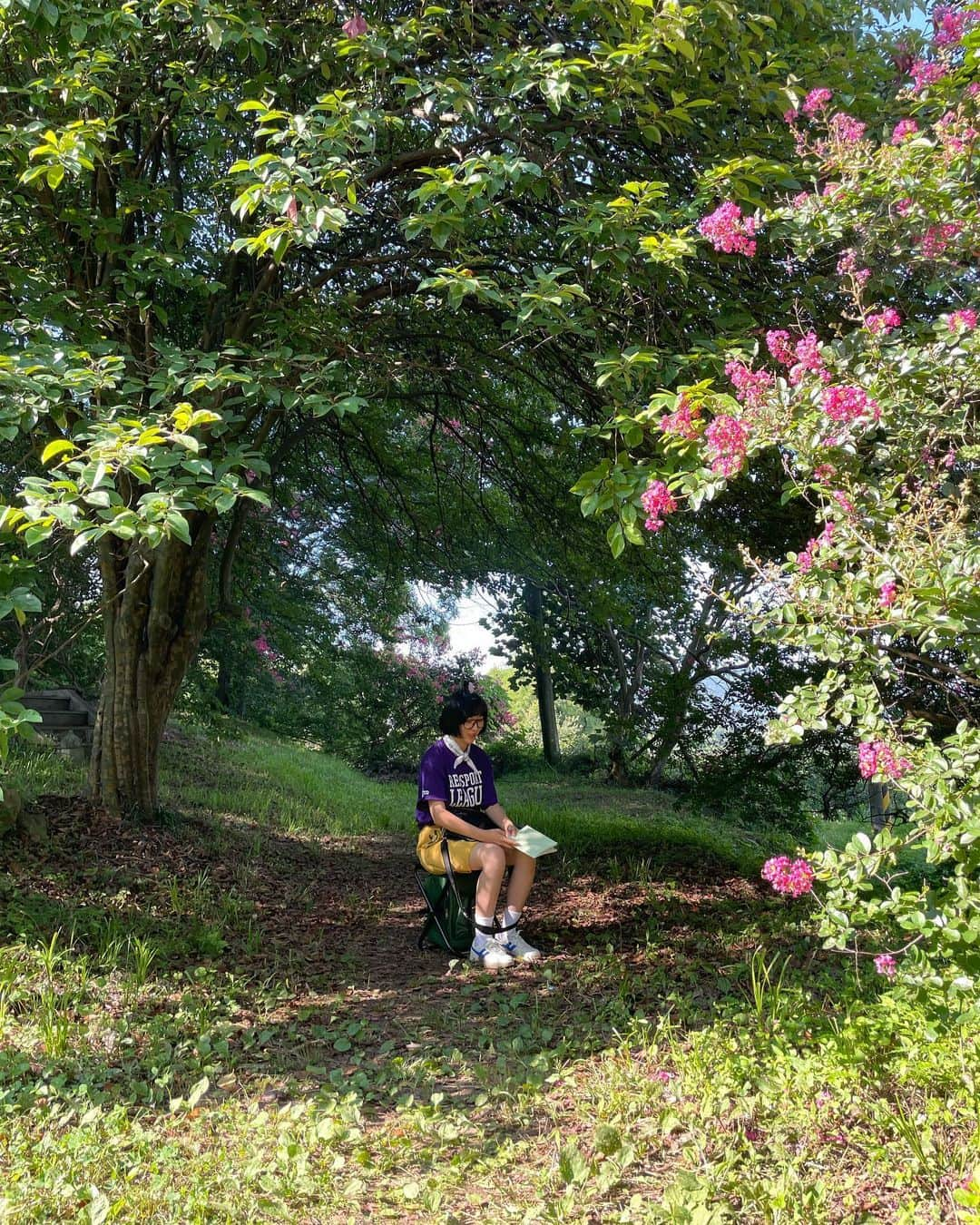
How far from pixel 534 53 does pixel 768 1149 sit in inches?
164

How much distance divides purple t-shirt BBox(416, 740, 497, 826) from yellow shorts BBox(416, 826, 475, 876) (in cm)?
9

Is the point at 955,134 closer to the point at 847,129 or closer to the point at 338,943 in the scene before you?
the point at 847,129

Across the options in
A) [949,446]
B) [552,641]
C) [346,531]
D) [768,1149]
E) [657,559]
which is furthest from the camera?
[552,641]

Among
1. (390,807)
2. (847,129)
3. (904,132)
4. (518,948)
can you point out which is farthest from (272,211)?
(390,807)

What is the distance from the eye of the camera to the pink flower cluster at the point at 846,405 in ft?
9.81

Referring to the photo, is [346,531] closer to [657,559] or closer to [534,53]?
[657,559]

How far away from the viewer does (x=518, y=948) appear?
15.6 feet

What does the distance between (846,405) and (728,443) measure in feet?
1.28

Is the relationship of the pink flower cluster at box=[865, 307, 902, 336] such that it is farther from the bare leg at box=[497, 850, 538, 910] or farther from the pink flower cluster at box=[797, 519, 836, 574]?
the bare leg at box=[497, 850, 538, 910]

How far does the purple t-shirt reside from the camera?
4902 mm

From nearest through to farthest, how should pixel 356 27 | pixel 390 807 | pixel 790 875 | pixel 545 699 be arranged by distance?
pixel 790 875 < pixel 356 27 < pixel 390 807 < pixel 545 699

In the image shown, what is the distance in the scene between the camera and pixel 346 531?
8859 mm

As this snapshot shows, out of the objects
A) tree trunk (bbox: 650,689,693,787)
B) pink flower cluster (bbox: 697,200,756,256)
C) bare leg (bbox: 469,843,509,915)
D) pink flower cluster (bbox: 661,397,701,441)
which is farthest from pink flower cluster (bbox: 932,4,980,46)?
tree trunk (bbox: 650,689,693,787)

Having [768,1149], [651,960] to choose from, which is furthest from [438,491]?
[768,1149]
